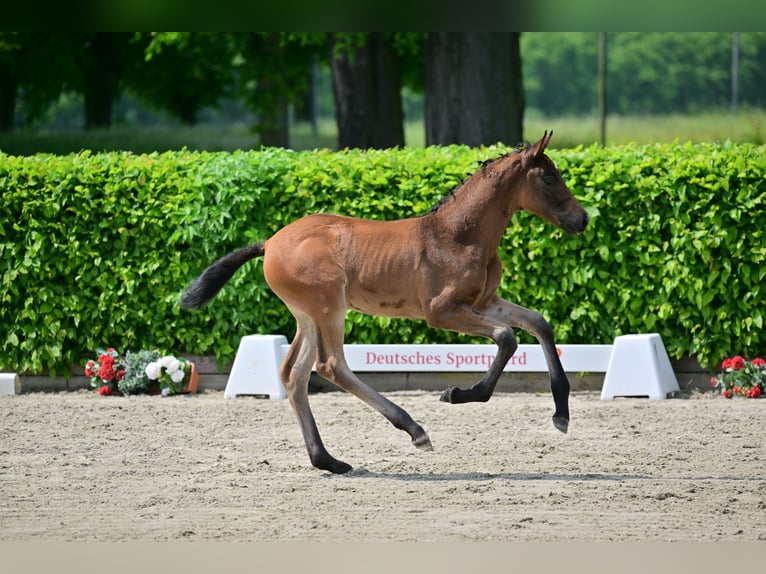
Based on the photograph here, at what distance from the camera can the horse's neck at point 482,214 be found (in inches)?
273

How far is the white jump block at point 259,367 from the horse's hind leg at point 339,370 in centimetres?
320

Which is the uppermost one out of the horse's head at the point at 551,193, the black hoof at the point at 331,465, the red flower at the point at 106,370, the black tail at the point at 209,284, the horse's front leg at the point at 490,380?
the horse's head at the point at 551,193

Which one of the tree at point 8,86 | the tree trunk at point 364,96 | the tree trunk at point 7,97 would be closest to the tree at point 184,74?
the tree at point 8,86

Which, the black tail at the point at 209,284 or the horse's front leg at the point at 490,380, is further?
the black tail at the point at 209,284

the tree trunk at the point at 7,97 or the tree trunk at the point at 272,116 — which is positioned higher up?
the tree trunk at the point at 7,97

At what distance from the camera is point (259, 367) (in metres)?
10.1

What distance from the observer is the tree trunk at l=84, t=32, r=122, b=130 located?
25.4 meters

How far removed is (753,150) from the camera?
1000 cm

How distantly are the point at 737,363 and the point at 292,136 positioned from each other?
33.1 m

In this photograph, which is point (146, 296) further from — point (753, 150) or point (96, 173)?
point (753, 150)

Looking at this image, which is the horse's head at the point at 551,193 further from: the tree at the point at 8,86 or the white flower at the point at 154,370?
the tree at the point at 8,86

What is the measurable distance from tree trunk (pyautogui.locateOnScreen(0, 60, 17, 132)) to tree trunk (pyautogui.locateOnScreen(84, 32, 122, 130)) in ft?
5.29

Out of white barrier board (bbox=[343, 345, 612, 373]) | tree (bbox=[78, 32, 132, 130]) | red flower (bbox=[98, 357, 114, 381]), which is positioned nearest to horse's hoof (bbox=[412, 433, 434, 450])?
white barrier board (bbox=[343, 345, 612, 373])

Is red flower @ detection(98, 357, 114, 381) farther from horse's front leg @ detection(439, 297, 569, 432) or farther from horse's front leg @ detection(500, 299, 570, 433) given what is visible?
horse's front leg @ detection(500, 299, 570, 433)
